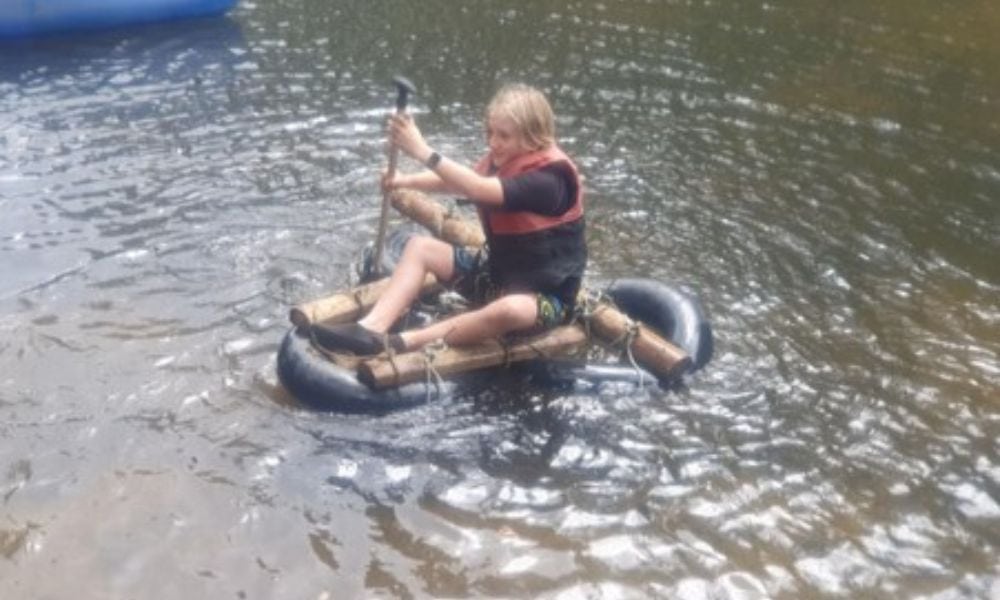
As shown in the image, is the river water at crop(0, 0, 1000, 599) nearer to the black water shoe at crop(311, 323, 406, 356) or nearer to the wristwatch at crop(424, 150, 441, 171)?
the black water shoe at crop(311, 323, 406, 356)

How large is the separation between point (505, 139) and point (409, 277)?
101 cm

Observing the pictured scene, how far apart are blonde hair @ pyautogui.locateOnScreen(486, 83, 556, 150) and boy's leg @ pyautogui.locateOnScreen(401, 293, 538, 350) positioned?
3.01ft

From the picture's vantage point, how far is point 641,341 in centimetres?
627

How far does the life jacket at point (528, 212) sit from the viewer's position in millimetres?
6020

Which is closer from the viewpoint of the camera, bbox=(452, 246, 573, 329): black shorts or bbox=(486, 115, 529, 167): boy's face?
bbox=(486, 115, 529, 167): boy's face

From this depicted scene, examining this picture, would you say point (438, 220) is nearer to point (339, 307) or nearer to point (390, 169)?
point (390, 169)

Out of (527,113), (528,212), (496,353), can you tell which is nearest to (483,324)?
(496,353)

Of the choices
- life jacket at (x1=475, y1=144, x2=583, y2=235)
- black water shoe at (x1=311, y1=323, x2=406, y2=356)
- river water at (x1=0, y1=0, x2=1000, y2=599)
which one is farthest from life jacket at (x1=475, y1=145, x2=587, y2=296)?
black water shoe at (x1=311, y1=323, x2=406, y2=356)

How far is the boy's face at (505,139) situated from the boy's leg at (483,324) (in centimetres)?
82

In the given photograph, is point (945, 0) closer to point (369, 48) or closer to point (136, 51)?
point (369, 48)

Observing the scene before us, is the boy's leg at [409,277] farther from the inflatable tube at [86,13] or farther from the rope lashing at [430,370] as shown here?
the inflatable tube at [86,13]

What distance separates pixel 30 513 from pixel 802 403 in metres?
4.22

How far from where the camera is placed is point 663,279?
7648 millimetres

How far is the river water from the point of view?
16.1ft
